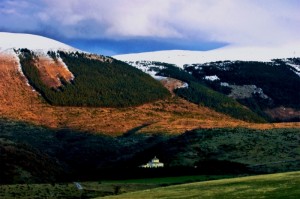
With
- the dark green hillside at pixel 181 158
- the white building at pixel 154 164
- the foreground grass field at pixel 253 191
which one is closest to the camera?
the foreground grass field at pixel 253 191

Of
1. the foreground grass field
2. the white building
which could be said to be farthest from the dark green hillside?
the foreground grass field

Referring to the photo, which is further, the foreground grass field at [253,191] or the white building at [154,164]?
the white building at [154,164]

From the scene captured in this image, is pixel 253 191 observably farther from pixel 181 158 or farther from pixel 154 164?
pixel 181 158

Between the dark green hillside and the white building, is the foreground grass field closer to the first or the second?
the dark green hillside

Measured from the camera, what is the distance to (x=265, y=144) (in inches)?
6117

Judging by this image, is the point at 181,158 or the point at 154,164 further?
the point at 181,158

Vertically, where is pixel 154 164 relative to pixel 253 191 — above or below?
above

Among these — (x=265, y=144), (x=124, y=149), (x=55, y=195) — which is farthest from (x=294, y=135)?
(x=55, y=195)

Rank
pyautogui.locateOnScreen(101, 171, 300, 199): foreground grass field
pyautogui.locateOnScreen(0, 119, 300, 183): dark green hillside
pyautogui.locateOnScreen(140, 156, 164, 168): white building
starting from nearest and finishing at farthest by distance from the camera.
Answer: pyautogui.locateOnScreen(101, 171, 300, 199): foreground grass field, pyautogui.locateOnScreen(0, 119, 300, 183): dark green hillside, pyautogui.locateOnScreen(140, 156, 164, 168): white building

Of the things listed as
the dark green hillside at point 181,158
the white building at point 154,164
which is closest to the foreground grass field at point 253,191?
the dark green hillside at point 181,158

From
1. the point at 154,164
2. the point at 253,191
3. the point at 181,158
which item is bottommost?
the point at 253,191

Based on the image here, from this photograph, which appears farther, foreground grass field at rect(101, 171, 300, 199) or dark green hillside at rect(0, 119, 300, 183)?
dark green hillside at rect(0, 119, 300, 183)

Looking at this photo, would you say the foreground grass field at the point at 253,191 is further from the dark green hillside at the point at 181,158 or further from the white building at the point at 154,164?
the white building at the point at 154,164

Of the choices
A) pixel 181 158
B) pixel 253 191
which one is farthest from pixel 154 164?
pixel 253 191
